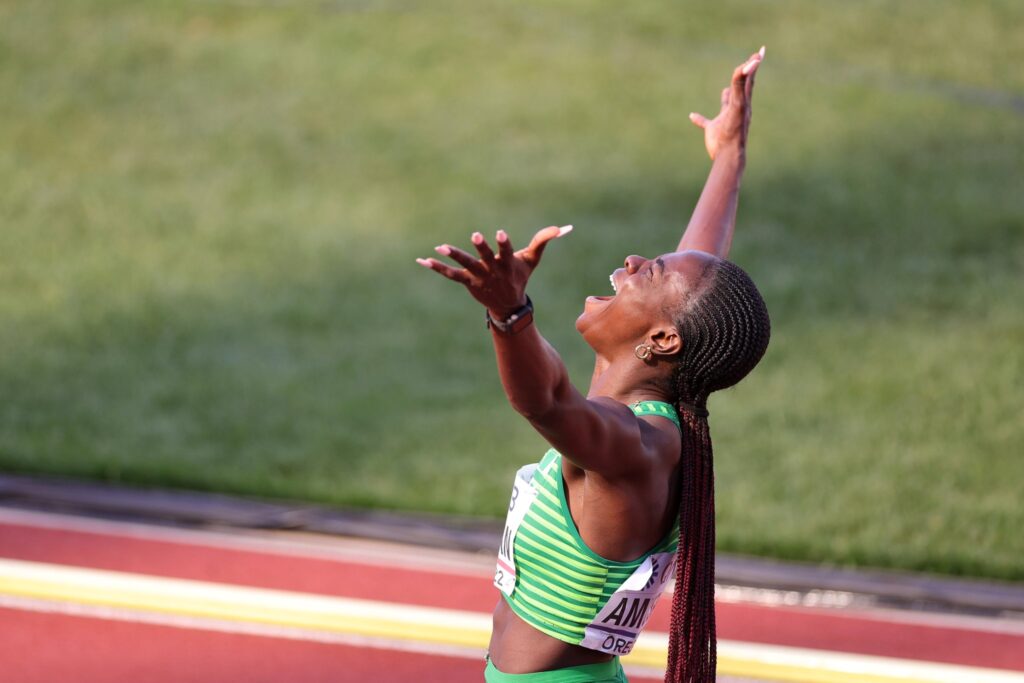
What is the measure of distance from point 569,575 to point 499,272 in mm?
754

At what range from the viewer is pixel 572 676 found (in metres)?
2.91

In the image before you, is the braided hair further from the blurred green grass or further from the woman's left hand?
the blurred green grass

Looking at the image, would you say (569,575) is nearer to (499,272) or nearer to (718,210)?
(499,272)

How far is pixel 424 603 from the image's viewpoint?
5879 millimetres

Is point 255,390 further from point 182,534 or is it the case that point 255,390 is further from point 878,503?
point 878,503

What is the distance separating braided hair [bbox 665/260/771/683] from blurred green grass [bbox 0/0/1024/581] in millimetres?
3930

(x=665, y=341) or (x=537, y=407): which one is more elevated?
(x=665, y=341)

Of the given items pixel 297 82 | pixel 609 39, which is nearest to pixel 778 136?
pixel 609 39

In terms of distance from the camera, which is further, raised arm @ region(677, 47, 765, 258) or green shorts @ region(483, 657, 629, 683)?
raised arm @ region(677, 47, 765, 258)

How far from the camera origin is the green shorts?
291cm

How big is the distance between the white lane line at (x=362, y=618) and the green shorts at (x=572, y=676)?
7.98 feet

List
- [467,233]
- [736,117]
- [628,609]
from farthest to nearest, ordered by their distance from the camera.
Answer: [467,233], [736,117], [628,609]

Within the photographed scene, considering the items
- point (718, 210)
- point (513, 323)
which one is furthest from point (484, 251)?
point (718, 210)

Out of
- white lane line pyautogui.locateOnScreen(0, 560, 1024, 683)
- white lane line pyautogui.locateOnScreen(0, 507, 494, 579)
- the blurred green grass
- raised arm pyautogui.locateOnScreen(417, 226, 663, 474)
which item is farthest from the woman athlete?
the blurred green grass
